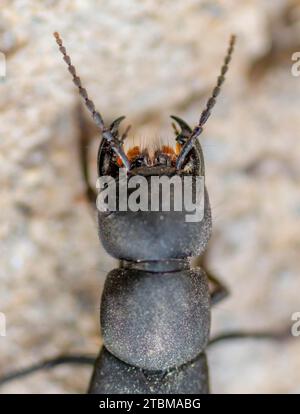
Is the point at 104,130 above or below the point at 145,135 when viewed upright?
below

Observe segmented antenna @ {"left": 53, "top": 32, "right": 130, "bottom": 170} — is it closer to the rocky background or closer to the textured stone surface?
the rocky background

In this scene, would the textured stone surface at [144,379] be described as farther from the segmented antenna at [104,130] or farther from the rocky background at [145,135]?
the segmented antenna at [104,130]

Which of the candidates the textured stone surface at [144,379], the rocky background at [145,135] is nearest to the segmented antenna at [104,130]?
the rocky background at [145,135]

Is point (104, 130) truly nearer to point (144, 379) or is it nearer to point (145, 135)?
point (145, 135)

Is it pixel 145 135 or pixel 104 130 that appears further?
pixel 145 135

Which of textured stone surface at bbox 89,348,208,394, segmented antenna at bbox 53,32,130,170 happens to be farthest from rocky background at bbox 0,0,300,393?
textured stone surface at bbox 89,348,208,394

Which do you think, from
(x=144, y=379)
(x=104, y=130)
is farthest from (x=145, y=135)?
(x=144, y=379)

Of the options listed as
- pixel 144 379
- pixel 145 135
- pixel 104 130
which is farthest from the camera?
pixel 145 135

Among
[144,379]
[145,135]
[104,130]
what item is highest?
[145,135]
